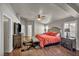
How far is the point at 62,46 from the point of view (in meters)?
3.53

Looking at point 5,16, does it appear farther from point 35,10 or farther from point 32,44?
point 32,44

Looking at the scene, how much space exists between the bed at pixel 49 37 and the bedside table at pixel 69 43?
0.51 feet

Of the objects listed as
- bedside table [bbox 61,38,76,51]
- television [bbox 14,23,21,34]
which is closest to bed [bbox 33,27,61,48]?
bedside table [bbox 61,38,76,51]

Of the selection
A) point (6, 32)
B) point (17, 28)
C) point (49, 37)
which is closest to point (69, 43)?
point (49, 37)

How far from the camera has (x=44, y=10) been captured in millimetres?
3430

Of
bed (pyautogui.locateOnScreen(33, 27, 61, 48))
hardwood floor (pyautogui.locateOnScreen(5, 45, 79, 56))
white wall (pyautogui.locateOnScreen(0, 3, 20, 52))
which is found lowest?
hardwood floor (pyautogui.locateOnScreen(5, 45, 79, 56))

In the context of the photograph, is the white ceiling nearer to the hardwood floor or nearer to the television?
the television

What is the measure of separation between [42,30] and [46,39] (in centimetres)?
28

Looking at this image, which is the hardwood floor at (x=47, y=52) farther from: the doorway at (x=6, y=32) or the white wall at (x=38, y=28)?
the white wall at (x=38, y=28)

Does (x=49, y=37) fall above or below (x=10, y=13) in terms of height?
below

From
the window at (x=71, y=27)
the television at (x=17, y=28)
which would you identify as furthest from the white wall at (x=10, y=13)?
the window at (x=71, y=27)

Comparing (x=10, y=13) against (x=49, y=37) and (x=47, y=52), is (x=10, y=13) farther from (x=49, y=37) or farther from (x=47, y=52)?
(x=47, y=52)

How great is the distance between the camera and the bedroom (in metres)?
3.42

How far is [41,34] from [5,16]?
110 cm
